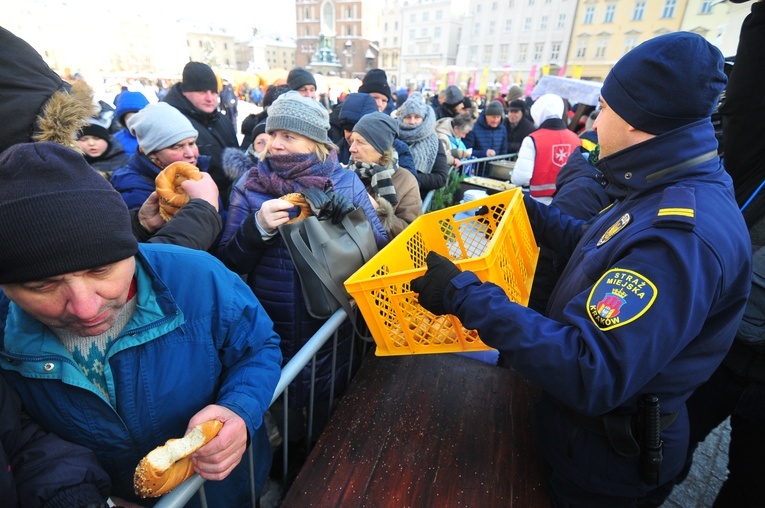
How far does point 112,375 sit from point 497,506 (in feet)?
5.30

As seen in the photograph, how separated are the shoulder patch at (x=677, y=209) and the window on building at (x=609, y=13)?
56415 mm

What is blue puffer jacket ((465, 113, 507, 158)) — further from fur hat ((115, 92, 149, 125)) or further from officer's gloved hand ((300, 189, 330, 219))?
officer's gloved hand ((300, 189, 330, 219))

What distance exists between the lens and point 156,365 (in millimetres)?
1304

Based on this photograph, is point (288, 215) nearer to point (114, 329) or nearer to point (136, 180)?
point (114, 329)

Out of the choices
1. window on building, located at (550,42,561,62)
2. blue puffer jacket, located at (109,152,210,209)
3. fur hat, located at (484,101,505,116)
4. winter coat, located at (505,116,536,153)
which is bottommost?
winter coat, located at (505,116,536,153)

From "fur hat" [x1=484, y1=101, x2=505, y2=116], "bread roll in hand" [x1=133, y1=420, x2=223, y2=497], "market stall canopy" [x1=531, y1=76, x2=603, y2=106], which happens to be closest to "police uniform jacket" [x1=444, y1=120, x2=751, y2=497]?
"bread roll in hand" [x1=133, y1=420, x2=223, y2=497]

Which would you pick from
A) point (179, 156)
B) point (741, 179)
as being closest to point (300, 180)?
point (179, 156)

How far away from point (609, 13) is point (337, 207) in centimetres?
5695

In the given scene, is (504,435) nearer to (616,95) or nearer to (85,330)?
(616,95)

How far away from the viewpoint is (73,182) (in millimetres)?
1042

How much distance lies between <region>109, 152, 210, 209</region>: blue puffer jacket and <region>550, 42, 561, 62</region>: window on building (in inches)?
2306

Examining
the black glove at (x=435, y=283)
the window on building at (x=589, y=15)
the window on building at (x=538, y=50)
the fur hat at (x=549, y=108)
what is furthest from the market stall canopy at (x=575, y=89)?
the window on building at (x=538, y=50)

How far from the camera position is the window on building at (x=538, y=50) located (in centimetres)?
5131

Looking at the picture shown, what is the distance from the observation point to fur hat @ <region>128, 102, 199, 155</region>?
2586 millimetres
